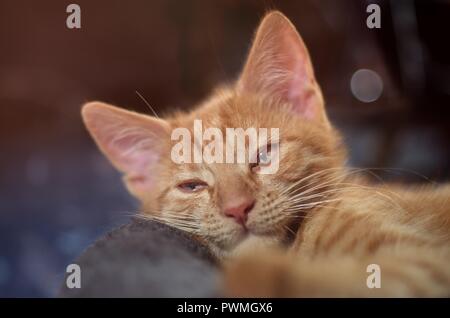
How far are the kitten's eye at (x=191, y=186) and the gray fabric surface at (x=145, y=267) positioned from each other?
14 centimetres

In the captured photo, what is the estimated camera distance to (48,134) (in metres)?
1.50

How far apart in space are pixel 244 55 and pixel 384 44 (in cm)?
41

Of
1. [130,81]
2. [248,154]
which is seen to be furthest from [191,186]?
[130,81]

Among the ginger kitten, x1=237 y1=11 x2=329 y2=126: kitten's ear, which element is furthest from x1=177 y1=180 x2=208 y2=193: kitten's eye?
x1=237 y1=11 x2=329 y2=126: kitten's ear

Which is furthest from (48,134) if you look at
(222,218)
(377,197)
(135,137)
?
(377,197)

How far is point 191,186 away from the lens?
1.14 metres

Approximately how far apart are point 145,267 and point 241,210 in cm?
22

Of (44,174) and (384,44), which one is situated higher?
(384,44)

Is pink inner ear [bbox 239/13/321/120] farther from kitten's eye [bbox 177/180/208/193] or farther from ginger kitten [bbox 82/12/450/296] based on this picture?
kitten's eye [bbox 177/180/208/193]

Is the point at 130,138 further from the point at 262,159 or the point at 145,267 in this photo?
the point at 145,267

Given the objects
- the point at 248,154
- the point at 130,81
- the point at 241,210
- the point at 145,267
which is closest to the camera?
the point at 145,267

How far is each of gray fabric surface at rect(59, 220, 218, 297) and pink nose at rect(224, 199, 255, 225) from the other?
97 mm
